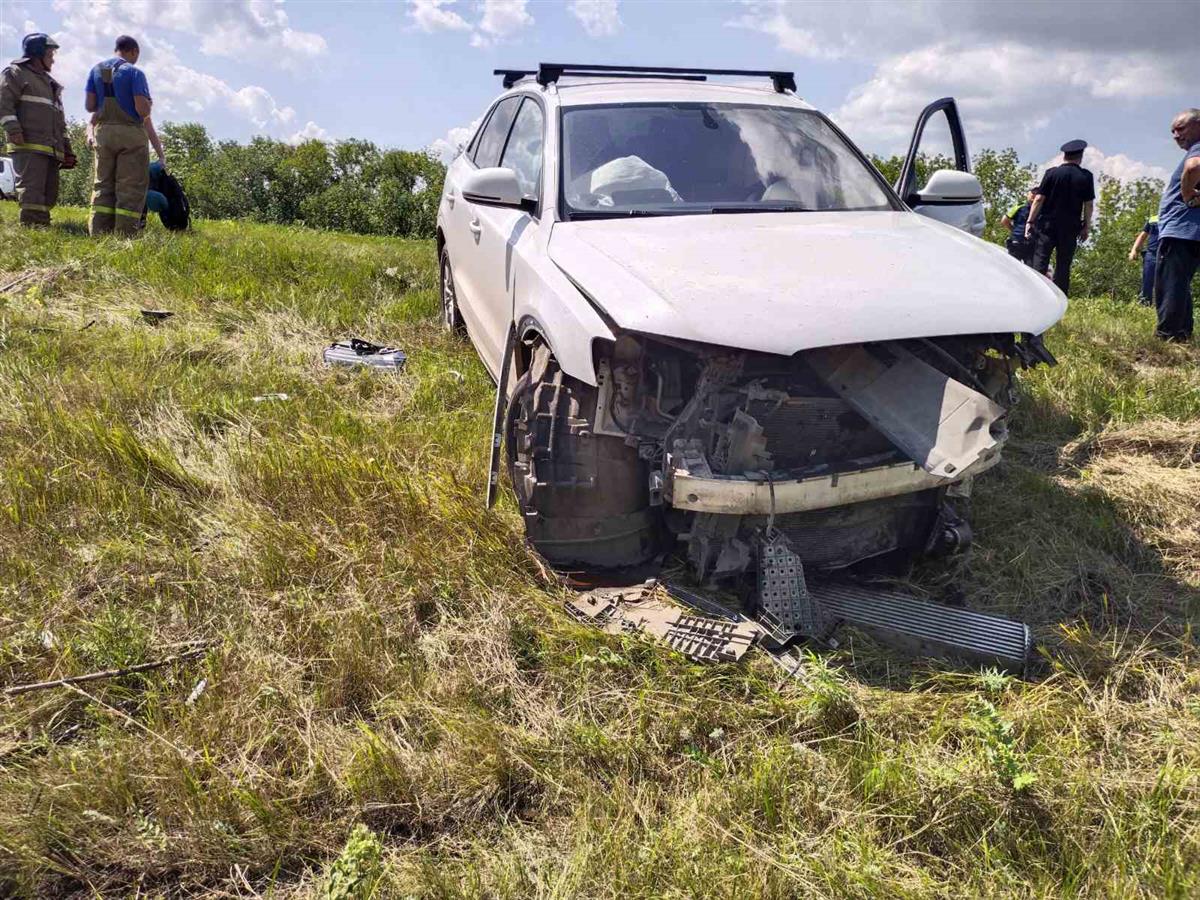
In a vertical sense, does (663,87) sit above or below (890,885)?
above

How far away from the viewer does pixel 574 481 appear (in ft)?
8.99

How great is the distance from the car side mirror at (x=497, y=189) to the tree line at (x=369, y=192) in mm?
12752

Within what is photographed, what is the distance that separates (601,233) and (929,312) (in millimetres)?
1207

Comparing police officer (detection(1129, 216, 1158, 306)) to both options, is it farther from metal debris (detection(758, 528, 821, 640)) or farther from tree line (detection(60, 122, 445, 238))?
tree line (detection(60, 122, 445, 238))

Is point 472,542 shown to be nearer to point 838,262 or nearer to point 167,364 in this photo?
point 838,262

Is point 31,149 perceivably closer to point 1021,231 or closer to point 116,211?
point 116,211

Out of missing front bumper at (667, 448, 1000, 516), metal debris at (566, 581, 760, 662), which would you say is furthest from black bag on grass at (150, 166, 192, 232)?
missing front bumper at (667, 448, 1000, 516)

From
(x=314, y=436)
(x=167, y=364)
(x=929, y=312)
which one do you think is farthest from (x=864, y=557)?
(x=167, y=364)

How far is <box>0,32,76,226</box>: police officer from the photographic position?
848 centimetres

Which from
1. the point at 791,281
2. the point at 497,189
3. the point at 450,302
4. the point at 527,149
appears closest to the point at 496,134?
the point at 527,149

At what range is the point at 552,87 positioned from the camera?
4113 millimetres

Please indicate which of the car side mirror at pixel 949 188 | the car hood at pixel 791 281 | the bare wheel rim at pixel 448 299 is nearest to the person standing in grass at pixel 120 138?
the bare wheel rim at pixel 448 299

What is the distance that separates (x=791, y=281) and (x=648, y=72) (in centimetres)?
253

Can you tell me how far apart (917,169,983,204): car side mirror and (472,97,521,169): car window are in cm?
222
